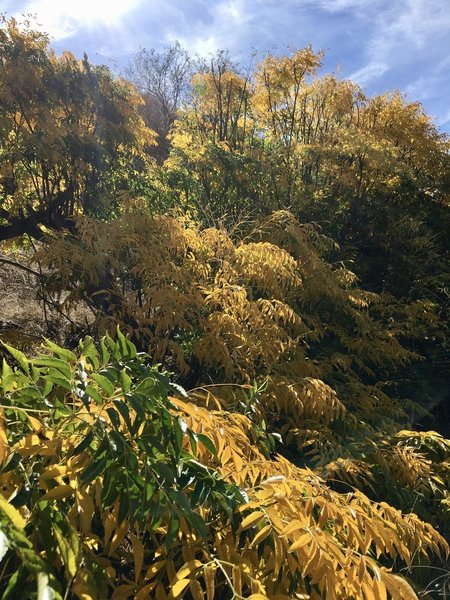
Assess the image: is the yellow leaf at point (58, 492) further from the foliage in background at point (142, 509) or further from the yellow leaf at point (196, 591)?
the yellow leaf at point (196, 591)

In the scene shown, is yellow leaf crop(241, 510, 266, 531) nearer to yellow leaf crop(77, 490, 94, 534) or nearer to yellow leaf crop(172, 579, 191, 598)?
yellow leaf crop(172, 579, 191, 598)

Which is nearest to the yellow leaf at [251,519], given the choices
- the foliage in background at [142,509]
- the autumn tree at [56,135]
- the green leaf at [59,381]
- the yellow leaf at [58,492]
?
the foliage in background at [142,509]

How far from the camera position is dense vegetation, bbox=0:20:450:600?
90 cm

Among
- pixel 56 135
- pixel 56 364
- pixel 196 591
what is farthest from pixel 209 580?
pixel 56 135

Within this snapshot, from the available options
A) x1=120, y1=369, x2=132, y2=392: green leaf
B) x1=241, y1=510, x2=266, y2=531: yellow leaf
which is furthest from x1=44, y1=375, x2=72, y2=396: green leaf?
x1=241, y1=510, x2=266, y2=531: yellow leaf

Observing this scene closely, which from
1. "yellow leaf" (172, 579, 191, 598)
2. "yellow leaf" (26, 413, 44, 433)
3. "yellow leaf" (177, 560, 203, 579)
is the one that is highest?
"yellow leaf" (26, 413, 44, 433)

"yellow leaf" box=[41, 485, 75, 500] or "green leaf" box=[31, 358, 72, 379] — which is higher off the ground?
"green leaf" box=[31, 358, 72, 379]

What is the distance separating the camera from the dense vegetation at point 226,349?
2.94 feet

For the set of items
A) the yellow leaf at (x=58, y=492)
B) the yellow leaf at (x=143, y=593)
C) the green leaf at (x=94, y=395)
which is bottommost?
the yellow leaf at (x=143, y=593)

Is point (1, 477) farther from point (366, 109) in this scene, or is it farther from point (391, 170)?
point (366, 109)

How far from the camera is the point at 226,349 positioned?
8.91 feet

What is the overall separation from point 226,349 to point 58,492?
1.91m

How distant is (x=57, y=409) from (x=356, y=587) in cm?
73

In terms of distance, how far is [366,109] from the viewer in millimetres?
8164
